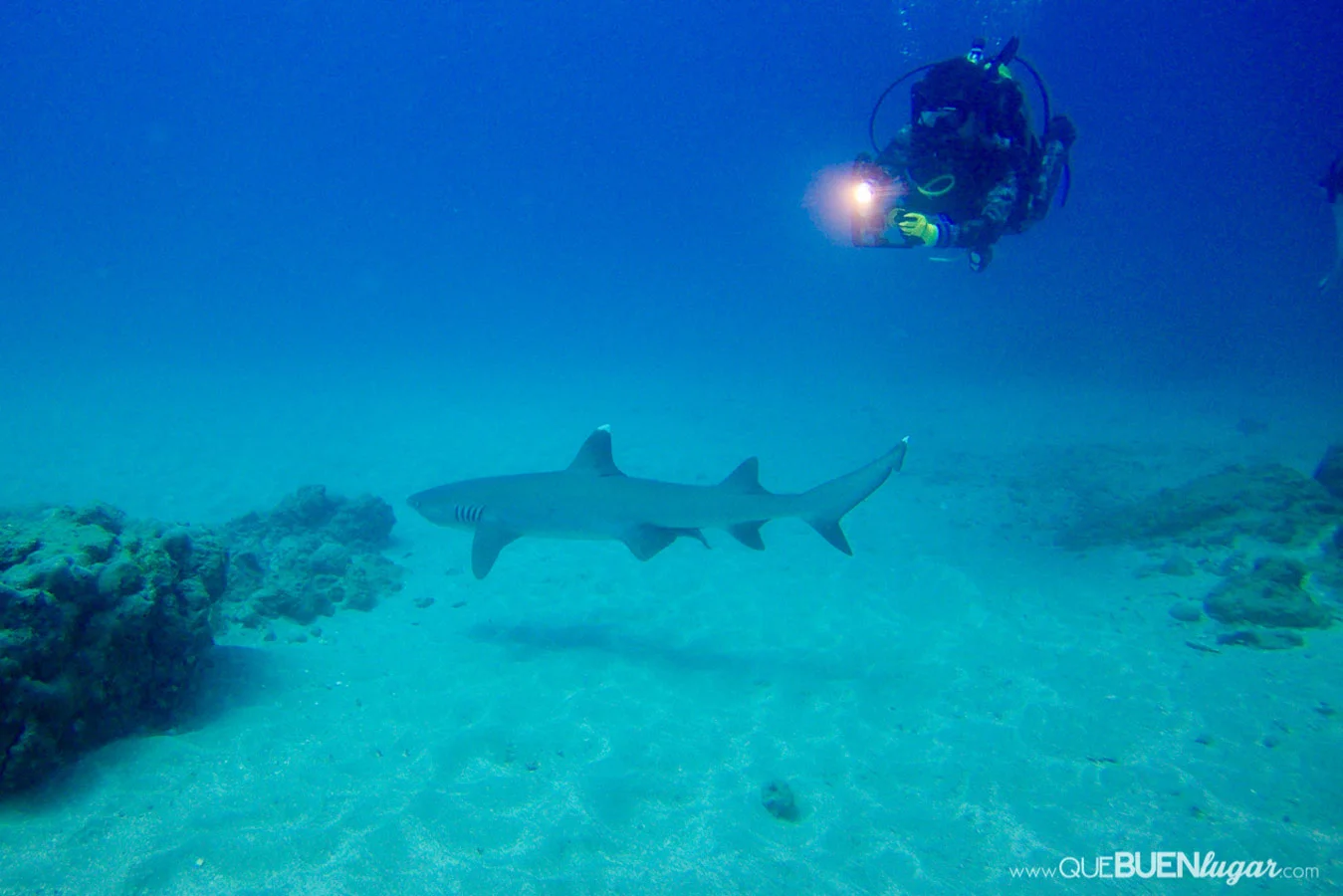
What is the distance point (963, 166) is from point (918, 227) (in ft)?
4.12

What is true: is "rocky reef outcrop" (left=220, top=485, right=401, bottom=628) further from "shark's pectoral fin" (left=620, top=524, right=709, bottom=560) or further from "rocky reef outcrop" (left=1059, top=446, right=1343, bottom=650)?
"rocky reef outcrop" (left=1059, top=446, right=1343, bottom=650)

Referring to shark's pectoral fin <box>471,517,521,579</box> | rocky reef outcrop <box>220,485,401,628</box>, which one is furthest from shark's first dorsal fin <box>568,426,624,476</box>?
rocky reef outcrop <box>220,485,401,628</box>

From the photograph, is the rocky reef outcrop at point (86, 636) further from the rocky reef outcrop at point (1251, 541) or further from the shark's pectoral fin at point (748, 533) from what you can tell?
the rocky reef outcrop at point (1251, 541)

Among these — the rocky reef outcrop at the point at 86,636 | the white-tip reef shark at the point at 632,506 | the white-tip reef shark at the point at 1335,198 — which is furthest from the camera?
the white-tip reef shark at the point at 1335,198

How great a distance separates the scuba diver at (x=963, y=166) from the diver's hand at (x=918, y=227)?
1cm

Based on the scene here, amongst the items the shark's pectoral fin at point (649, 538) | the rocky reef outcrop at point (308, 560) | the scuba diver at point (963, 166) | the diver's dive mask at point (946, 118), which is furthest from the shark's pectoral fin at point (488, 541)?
the diver's dive mask at point (946, 118)

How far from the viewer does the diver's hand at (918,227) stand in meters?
7.40

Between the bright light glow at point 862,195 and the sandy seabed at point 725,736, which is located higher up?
the bright light glow at point 862,195

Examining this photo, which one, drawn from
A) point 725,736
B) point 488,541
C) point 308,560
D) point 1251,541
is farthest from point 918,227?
point 308,560

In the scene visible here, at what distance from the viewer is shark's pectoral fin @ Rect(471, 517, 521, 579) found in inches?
280

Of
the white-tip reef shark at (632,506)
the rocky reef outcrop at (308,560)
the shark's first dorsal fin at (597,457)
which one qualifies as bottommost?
the rocky reef outcrop at (308,560)

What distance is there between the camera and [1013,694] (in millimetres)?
6500

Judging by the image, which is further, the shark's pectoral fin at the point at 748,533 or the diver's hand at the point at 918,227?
the diver's hand at the point at 918,227

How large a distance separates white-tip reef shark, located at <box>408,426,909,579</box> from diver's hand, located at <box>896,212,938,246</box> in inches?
108
